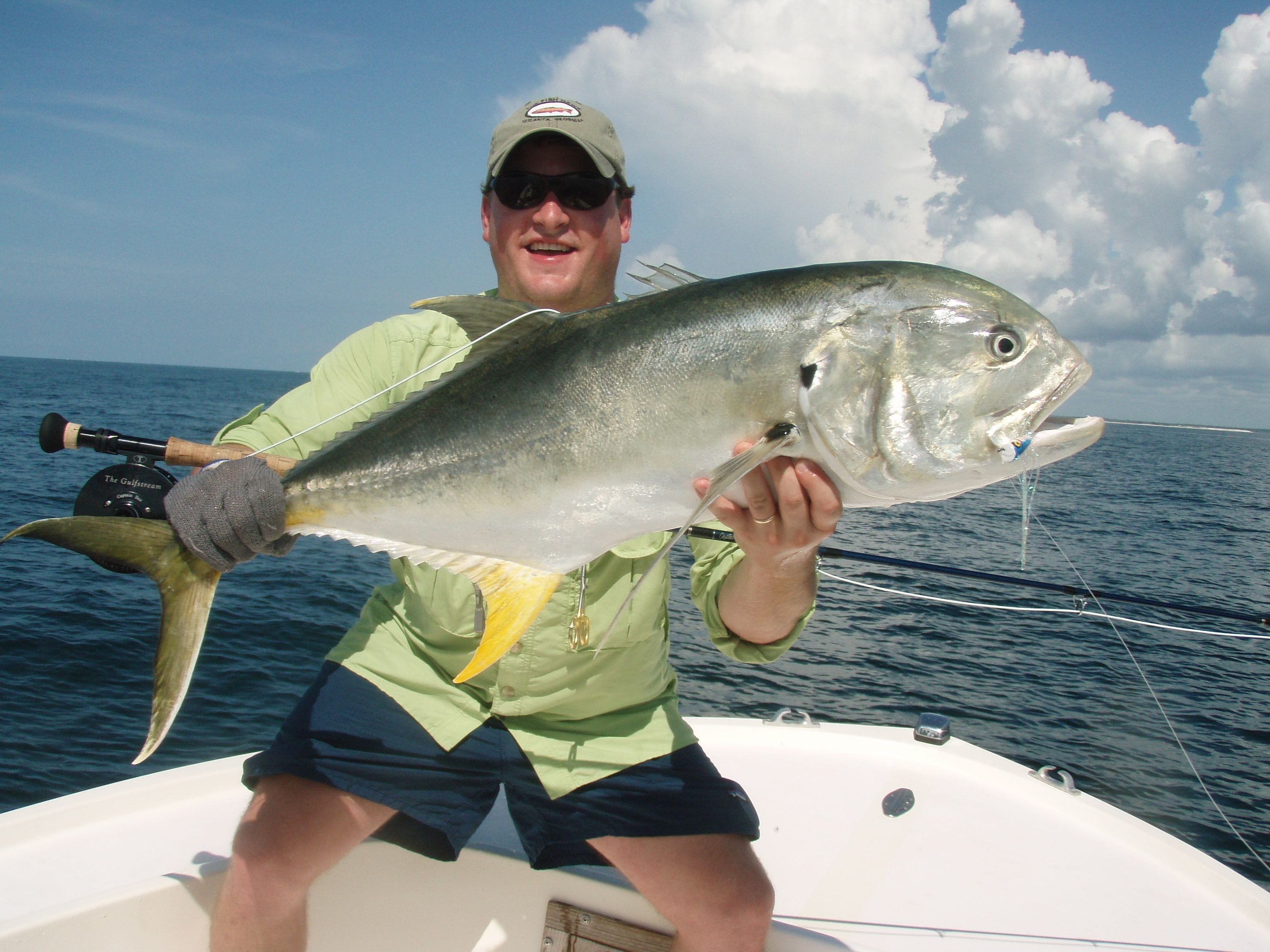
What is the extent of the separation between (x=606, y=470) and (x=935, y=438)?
2.45ft

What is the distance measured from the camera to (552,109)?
2.81 m

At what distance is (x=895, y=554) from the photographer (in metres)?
17.1

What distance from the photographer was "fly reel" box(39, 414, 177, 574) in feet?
9.10

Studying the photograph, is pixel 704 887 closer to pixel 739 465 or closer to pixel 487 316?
pixel 739 465

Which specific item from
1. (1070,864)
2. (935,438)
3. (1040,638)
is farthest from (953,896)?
(1040,638)

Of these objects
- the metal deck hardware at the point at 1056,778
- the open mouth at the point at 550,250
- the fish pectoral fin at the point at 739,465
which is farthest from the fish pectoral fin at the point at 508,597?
the metal deck hardware at the point at 1056,778

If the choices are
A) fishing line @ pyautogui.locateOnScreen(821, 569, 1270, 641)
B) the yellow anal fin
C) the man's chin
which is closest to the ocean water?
fishing line @ pyautogui.locateOnScreen(821, 569, 1270, 641)

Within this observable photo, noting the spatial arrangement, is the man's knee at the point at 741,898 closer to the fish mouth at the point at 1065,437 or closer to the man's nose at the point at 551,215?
the fish mouth at the point at 1065,437

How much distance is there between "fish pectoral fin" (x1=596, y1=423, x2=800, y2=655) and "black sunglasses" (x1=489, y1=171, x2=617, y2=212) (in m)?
1.42

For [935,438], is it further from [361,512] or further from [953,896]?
[953,896]

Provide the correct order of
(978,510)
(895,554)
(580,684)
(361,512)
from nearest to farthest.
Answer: (361,512), (580,684), (895,554), (978,510)

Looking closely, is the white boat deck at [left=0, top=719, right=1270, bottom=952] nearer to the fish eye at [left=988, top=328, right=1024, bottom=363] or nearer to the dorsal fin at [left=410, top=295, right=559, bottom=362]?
the dorsal fin at [left=410, top=295, right=559, bottom=362]

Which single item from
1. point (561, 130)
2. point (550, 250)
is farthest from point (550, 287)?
point (561, 130)

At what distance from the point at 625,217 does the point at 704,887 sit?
240cm
